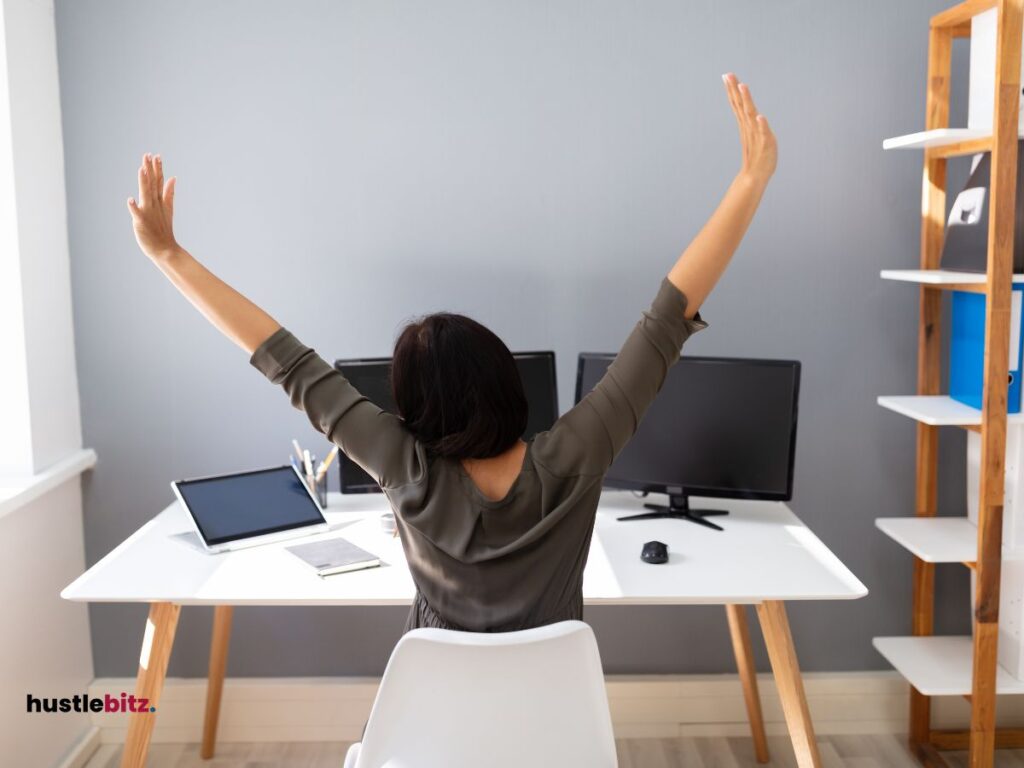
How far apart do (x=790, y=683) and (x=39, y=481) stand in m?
1.80

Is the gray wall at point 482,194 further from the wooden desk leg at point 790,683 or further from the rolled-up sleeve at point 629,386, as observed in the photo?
the rolled-up sleeve at point 629,386

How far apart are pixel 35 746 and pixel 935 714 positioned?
240 centimetres

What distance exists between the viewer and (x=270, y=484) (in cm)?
254

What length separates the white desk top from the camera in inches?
82.0

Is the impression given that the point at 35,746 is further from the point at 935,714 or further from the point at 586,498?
the point at 935,714

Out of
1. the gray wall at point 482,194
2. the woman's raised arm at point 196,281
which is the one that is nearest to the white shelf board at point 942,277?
the gray wall at point 482,194

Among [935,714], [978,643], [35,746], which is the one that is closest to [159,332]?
[35,746]

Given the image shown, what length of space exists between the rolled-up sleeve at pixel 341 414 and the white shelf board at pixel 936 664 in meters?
1.66

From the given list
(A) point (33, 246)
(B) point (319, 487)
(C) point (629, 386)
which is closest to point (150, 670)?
(B) point (319, 487)

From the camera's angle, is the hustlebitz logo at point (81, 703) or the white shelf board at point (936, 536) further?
the hustlebitz logo at point (81, 703)

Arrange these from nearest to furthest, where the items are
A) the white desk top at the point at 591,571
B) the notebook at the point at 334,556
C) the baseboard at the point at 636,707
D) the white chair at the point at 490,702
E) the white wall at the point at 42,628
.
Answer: the white chair at the point at 490,702, the white desk top at the point at 591,571, the notebook at the point at 334,556, the white wall at the point at 42,628, the baseboard at the point at 636,707

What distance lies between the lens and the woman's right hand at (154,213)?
4.83ft

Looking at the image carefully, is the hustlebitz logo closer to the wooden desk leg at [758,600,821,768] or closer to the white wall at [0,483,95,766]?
the white wall at [0,483,95,766]

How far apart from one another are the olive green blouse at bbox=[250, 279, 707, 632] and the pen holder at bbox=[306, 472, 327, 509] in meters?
1.14
